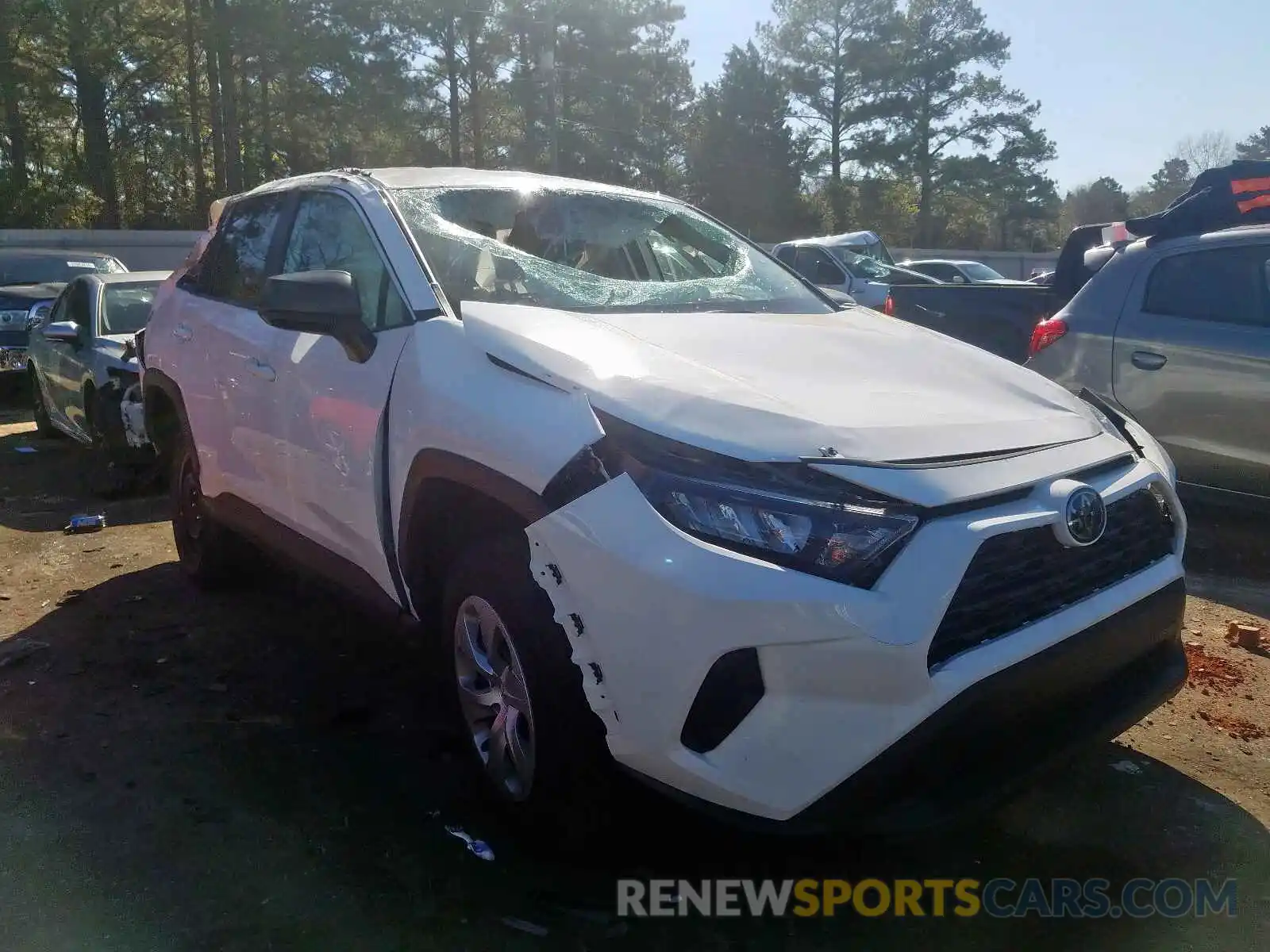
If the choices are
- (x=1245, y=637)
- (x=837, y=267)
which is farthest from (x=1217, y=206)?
(x=837, y=267)

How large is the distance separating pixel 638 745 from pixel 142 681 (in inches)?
101

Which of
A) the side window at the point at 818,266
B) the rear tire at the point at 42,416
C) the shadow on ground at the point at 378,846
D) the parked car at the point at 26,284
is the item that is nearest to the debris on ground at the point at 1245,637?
the shadow on ground at the point at 378,846

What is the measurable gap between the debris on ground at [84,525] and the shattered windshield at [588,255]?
12.7 ft

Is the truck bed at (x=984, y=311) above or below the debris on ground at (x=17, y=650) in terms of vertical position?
above

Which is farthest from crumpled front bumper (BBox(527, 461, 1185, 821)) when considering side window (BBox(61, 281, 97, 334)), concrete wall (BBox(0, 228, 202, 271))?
concrete wall (BBox(0, 228, 202, 271))

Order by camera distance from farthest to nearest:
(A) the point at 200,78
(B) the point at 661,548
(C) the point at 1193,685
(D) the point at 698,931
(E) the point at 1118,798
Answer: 1. (A) the point at 200,78
2. (C) the point at 1193,685
3. (E) the point at 1118,798
4. (D) the point at 698,931
5. (B) the point at 661,548

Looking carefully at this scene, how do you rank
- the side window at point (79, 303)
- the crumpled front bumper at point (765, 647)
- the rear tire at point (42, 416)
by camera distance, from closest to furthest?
the crumpled front bumper at point (765, 647), the side window at point (79, 303), the rear tire at point (42, 416)

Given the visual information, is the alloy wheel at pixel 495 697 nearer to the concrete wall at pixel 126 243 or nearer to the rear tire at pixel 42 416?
the rear tire at pixel 42 416

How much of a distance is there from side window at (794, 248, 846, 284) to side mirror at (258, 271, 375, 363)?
13488mm

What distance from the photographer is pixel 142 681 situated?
404 cm

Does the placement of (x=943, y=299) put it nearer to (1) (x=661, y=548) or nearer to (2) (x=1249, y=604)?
(2) (x=1249, y=604)

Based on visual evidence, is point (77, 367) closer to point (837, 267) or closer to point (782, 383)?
point (782, 383)

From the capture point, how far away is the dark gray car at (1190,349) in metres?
5.21

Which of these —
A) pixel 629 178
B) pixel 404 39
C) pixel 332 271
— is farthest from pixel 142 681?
pixel 629 178
